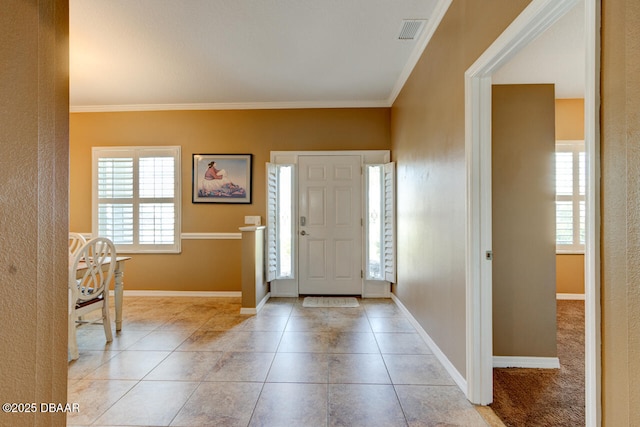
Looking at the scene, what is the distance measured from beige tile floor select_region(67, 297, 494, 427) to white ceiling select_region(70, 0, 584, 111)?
7.93ft

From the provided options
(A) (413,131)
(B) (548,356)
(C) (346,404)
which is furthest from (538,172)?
(C) (346,404)

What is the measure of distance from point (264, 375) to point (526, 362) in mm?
2016

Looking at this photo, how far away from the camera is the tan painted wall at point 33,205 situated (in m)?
0.87

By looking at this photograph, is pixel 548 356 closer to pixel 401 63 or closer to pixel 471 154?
pixel 471 154

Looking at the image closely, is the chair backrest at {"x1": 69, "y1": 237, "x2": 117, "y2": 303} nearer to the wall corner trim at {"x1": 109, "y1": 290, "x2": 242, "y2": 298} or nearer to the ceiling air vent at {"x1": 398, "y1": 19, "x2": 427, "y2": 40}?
the wall corner trim at {"x1": 109, "y1": 290, "x2": 242, "y2": 298}

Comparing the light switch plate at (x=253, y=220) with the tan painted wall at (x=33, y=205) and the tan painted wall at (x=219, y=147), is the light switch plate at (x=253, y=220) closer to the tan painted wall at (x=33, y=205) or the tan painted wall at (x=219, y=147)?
the tan painted wall at (x=219, y=147)

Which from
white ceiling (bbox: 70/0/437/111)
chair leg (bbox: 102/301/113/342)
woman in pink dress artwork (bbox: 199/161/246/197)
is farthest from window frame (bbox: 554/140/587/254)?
chair leg (bbox: 102/301/113/342)

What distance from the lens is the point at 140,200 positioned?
173 inches

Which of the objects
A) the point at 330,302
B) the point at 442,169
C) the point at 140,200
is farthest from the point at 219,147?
the point at 442,169

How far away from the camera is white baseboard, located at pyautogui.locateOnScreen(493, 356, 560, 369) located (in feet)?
7.67

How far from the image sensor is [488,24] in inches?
66.6

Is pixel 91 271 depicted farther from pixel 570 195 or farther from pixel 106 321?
pixel 570 195

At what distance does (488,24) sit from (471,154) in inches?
28.1

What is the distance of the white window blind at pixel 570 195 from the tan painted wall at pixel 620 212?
3.97 m
